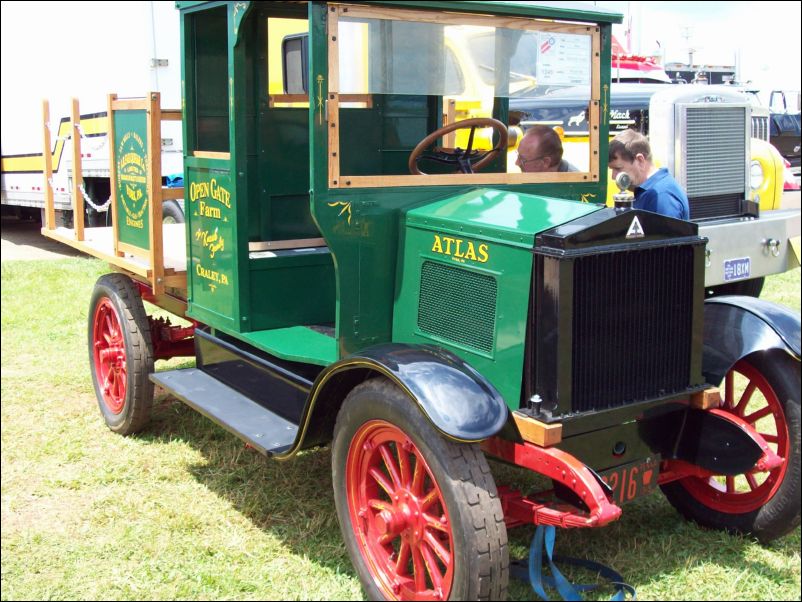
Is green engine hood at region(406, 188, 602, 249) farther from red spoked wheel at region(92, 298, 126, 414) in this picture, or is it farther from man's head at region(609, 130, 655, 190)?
red spoked wheel at region(92, 298, 126, 414)

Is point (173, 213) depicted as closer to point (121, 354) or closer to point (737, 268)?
point (121, 354)

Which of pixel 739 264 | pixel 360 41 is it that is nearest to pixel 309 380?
pixel 360 41

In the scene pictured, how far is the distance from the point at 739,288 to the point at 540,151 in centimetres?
334

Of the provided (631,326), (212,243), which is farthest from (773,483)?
(212,243)

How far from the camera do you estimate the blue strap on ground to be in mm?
3125

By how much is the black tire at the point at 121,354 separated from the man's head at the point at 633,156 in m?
2.83

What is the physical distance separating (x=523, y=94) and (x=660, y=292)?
1.43 m

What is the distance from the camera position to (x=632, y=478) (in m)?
3.19

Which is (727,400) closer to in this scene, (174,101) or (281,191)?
(281,191)

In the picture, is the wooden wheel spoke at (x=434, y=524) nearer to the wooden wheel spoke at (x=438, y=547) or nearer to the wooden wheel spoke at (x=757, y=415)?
the wooden wheel spoke at (x=438, y=547)

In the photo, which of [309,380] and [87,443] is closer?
[309,380]

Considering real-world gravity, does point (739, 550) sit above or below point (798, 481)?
below

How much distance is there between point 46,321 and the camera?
7801mm

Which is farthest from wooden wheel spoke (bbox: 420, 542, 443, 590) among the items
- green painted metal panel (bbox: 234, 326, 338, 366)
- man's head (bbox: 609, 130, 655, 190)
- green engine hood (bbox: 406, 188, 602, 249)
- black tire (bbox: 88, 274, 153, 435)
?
man's head (bbox: 609, 130, 655, 190)
